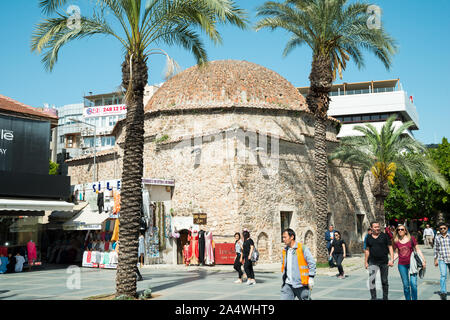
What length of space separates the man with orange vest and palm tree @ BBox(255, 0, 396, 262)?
34.6 feet

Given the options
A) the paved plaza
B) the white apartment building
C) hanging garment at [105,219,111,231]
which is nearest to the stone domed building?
hanging garment at [105,219,111,231]

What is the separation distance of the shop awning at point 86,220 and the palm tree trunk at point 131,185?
905cm

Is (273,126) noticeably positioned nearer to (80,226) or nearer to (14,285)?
(80,226)

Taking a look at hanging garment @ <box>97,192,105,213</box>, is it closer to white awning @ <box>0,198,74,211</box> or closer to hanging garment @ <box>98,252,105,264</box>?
white awning @ <box>0,198,74,211</box>

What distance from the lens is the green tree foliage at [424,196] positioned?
115 ft

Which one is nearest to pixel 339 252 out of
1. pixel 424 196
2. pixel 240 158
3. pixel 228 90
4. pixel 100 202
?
pixel 240 158

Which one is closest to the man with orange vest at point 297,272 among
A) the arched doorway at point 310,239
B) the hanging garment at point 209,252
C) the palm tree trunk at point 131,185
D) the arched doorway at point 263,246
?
the palm tree trunk at point 131,185

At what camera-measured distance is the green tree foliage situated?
35.1 metres

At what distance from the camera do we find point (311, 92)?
17734 millimetres

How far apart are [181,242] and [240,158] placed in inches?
208

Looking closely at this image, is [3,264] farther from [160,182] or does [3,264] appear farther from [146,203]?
[160,182]

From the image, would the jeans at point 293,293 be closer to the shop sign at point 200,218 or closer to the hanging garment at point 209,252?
the hanging garment at point 209,252

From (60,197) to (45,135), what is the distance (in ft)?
10.2
